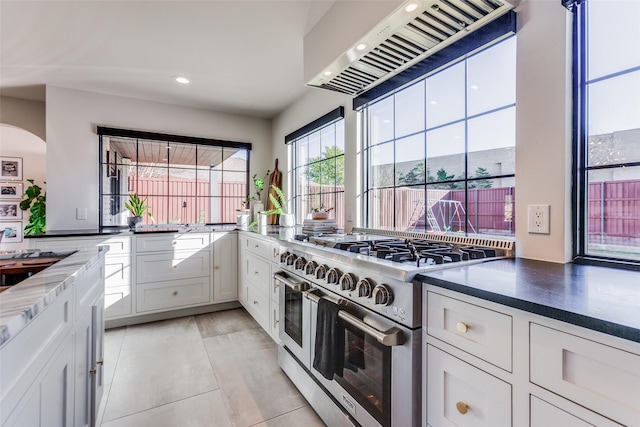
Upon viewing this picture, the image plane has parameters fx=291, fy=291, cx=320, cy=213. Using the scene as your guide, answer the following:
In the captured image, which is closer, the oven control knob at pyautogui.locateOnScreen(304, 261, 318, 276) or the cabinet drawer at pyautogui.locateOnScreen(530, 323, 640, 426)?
the cabinet drawer at pyautogui.locateOnScreen(530, 323, 640, 426)

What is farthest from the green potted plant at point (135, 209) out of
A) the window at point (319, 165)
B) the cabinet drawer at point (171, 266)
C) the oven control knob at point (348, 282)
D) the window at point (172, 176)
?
the oven control knob at point (348, 282)

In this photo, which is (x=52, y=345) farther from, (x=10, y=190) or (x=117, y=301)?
(x=10, y=190)

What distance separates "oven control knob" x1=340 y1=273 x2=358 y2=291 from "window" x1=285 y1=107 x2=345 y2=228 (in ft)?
4.64

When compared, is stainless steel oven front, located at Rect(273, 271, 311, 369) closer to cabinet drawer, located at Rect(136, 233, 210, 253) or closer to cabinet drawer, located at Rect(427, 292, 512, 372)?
cabinet drawer, located at Rect(427, 292, 512, 372)

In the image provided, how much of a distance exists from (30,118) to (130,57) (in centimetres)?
186

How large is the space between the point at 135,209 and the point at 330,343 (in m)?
2.86

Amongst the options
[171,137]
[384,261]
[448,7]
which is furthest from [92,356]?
[171,137]

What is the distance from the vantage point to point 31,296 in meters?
0.76

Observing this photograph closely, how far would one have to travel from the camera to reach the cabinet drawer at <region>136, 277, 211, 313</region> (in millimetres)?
2971

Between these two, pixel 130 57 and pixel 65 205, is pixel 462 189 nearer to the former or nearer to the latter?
pixel 130 57

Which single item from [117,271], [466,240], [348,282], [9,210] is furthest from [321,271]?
[9,210]

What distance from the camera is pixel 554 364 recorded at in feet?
2.28

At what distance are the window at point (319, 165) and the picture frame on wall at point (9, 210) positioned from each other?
5172 mm

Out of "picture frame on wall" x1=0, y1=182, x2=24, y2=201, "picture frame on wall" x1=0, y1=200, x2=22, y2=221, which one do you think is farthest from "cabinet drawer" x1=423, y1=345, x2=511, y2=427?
"picture frame on wall" x1=0, y1=182, x2=24, y2=201
